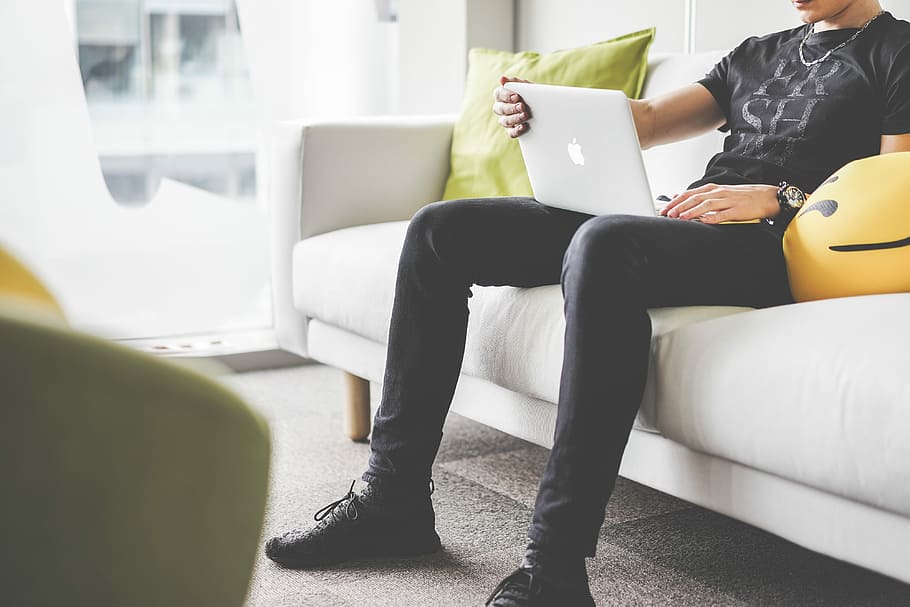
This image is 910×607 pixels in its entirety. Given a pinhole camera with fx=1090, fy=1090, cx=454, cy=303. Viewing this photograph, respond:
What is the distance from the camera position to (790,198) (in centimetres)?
151

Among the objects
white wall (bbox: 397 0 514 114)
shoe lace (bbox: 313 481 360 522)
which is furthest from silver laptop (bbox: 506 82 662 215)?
white wall (bbox: 397 0 514 114)

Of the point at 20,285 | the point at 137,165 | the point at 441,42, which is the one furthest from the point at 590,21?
the point at 20,285

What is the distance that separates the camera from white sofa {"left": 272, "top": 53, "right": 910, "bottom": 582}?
111 cm

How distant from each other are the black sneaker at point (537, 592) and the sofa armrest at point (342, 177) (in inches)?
44.9

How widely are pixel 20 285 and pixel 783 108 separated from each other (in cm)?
122

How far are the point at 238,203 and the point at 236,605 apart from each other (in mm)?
2369

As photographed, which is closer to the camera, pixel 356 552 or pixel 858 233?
pixel 858 233

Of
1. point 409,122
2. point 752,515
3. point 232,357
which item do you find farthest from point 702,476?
point 232,357

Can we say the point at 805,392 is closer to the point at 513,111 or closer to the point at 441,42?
the point at 513,111

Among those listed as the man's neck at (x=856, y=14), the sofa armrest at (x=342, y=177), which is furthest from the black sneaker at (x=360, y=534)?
the man's neck at (x=856, y=14)

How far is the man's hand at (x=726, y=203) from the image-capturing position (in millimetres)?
1471

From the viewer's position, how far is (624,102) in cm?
143

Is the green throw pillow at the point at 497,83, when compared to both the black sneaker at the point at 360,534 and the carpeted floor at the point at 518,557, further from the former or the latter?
the black sneaker at the point at 360,534

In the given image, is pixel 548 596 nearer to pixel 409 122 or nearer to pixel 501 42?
pixel 409 122
